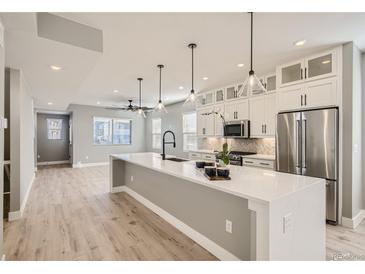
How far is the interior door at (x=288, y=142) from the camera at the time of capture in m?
3.28

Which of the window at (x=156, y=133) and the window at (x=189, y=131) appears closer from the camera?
the window at (x=189, y=131)

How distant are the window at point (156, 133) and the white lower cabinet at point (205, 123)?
3.54m

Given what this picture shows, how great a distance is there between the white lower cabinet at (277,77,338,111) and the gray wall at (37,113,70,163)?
9381 mm

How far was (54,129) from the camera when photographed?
9.12 metres

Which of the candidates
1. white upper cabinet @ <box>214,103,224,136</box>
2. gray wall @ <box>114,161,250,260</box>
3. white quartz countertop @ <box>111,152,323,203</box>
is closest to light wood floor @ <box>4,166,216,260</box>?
gray wall @ <box>114,161,250,260</box>

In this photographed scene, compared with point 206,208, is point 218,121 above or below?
above

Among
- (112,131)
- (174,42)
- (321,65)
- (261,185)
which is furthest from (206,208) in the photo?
(112,131)

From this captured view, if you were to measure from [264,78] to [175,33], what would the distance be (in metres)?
2.52

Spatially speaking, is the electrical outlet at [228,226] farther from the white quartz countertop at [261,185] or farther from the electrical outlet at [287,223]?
the electrical outlet at [287,223]

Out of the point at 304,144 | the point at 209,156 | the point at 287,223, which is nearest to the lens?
the point at 287,223

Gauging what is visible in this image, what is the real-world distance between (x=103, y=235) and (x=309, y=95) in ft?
12.3

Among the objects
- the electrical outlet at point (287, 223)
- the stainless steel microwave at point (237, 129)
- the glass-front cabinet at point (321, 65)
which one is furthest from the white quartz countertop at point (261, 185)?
the stainless steel microwave at point (237, 129)

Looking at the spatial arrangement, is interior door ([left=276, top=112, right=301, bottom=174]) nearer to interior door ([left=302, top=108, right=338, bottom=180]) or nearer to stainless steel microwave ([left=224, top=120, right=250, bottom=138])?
interior door ([left=302, top=108, right=338, bottom=180])

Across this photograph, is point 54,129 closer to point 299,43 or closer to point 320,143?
point 299,43
